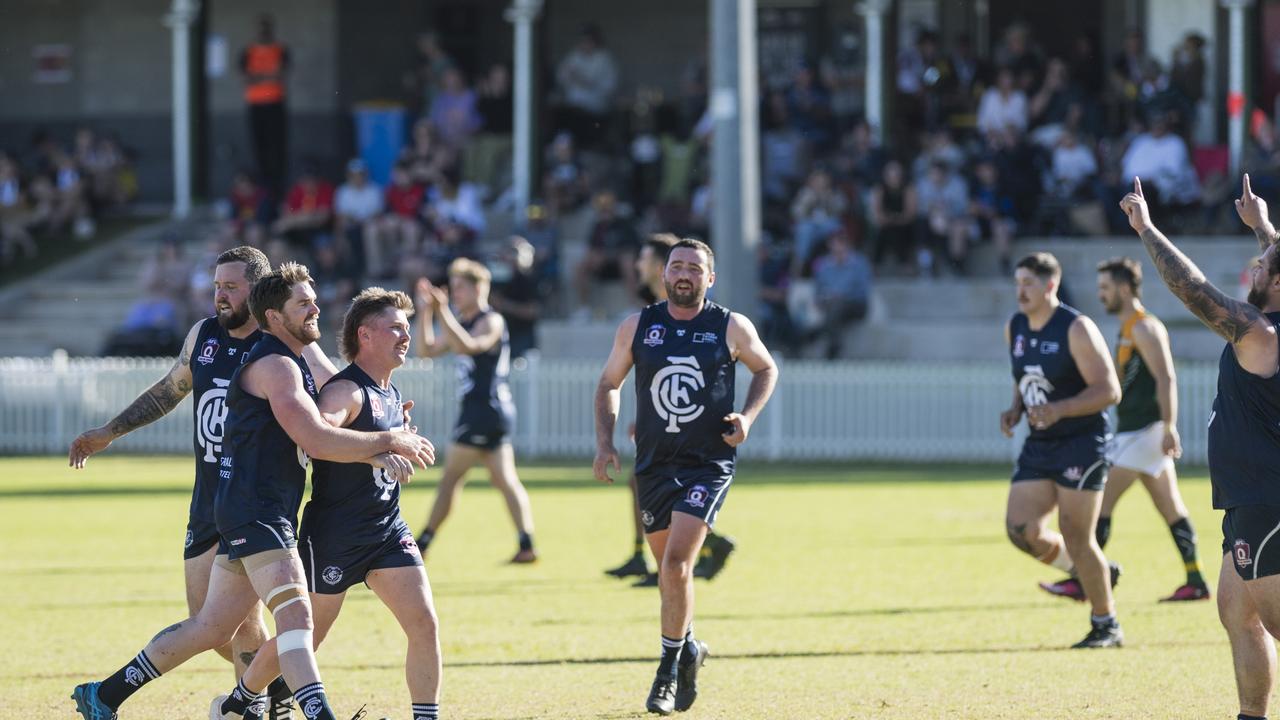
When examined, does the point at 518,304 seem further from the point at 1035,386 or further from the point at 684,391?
the point at 684,391

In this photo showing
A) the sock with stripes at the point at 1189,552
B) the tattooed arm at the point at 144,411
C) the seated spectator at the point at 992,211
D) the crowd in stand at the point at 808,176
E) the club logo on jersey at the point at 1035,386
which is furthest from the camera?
the seated spectator at the point at 992,211

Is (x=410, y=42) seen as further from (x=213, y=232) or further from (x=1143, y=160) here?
(x=1143, y=160)

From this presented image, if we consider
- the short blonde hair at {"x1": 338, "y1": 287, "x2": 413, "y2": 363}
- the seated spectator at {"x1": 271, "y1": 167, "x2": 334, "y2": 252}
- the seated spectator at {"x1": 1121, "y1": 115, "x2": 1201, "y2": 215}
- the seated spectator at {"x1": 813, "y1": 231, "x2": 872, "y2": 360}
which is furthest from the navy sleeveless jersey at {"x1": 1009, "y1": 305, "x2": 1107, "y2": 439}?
the seated spectator at {"x1": 271, "y1": 167, "x2": 334, "y2": 252}

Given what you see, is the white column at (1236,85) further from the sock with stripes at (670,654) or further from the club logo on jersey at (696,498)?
the sock with stripes at (670,654)

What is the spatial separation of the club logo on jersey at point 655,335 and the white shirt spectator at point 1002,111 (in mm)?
16395

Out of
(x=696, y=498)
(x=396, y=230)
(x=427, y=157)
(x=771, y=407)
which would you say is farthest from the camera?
(x=427, y=157)

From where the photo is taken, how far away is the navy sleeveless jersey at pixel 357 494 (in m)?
6.80

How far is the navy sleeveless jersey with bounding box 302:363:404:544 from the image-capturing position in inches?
268

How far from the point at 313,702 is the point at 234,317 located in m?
1.66

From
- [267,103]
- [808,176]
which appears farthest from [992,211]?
[267,103]

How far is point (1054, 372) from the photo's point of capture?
9461 mm

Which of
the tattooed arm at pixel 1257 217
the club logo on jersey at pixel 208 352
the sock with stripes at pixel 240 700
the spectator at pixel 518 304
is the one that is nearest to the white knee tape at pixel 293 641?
the sock with stripes at pixel 240 700

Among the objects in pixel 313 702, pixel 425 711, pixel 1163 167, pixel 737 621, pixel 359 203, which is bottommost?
pixel 737 621

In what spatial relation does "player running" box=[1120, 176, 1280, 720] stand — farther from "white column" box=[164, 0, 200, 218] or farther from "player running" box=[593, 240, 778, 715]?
"white column" box=[164, 0, 200, 218]
